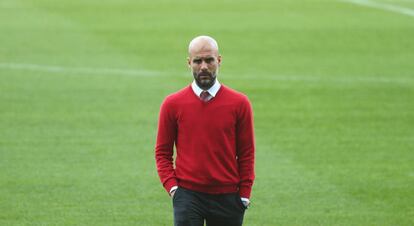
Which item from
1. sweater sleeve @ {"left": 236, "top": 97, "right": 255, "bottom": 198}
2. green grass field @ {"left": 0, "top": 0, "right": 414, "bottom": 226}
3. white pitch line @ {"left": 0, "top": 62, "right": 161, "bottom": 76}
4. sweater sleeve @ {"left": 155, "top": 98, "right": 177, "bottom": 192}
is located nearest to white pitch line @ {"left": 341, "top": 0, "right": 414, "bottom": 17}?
green grass field @ {"left": 0, "top": 0, "right": 414, "bottom": 226}

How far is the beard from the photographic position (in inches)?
356

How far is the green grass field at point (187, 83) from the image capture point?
541 inches

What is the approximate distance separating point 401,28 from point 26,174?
14.2 m

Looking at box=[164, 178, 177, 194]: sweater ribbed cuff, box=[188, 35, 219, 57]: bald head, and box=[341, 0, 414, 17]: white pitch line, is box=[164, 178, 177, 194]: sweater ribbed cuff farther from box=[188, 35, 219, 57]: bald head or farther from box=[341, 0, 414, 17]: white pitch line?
box=[341, 0, 414, 17]: white pitch line

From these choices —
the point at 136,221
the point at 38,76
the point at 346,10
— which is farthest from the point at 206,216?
the point at 346,10

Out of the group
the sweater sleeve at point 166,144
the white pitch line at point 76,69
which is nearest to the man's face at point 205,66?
the sweater sleeve at point 166,144

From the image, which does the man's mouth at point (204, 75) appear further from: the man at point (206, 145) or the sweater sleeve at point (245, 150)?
the sweater sleeve at point (245, 150)

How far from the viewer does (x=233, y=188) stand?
9.29 meters

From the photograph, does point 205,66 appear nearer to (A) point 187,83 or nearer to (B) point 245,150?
(B) point 245,150

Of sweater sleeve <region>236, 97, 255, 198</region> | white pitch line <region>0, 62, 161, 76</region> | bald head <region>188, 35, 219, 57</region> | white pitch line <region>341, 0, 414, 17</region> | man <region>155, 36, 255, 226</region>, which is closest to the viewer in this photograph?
bald head <region>188, 35, 219, 57</region>

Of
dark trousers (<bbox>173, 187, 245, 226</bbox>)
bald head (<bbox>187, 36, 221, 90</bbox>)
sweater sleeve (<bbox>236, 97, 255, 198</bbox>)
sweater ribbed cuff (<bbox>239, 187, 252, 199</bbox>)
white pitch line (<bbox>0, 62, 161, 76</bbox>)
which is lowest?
dark trousers (<bbox>173, 187, 245, 226</bbox>)

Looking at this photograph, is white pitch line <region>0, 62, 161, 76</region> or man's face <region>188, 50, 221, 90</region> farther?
white pitch line <region>0, 62, 161, 76</region>

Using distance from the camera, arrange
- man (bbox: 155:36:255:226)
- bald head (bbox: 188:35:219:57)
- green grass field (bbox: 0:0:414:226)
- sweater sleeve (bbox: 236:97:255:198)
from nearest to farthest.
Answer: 1. bald head (bbox: 188:35:219:57)
2. man (bbox: 155:36:255:226)
3. sweater sleeve (bbox: 236:97:255:198)
4. green grass field (bbox: 0:0:414:226)

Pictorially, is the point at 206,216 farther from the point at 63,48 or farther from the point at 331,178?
the point at 63,48
